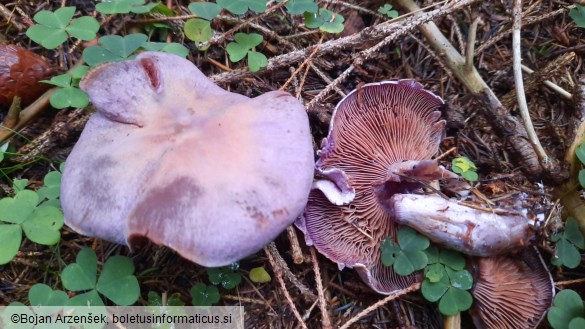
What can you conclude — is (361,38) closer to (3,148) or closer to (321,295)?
(321,295)

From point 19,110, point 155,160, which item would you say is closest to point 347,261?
point 155,160

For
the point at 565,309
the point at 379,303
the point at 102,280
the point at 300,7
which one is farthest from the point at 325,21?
the point at 565,309

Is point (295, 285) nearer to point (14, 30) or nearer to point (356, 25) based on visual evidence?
point (356, 25)

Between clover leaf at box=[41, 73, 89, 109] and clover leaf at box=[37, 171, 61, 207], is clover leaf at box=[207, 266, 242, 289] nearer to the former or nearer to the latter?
clover leaf at box=[37, 171, 61, 207]

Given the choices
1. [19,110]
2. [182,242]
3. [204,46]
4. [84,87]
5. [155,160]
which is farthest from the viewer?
[204,46]

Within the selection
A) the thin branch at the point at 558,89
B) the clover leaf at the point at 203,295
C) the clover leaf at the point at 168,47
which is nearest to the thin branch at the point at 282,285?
the clover leaf at the point at 203,295

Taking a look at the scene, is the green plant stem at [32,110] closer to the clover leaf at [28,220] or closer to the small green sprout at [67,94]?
the small green sprout at [67,94]
